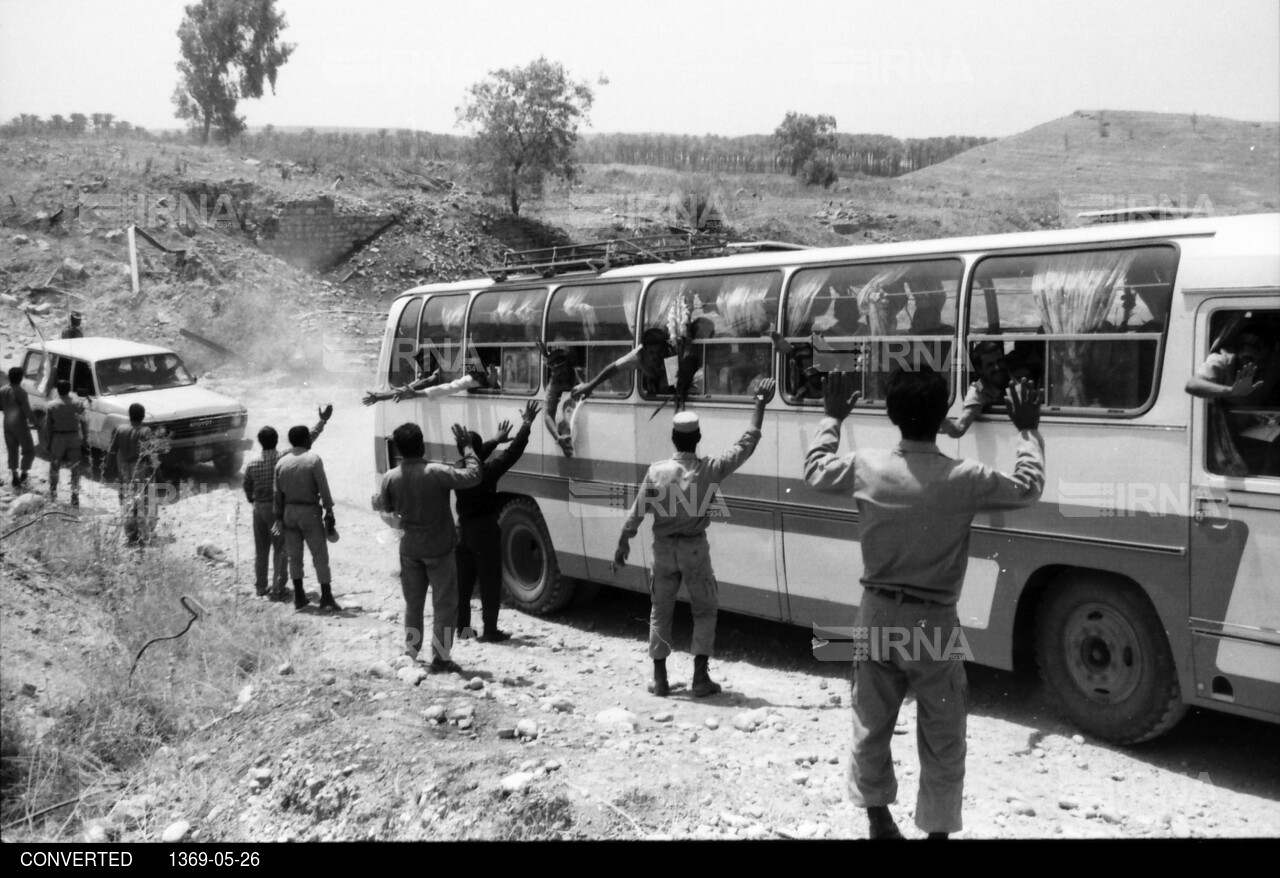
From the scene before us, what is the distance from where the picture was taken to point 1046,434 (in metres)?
6.18

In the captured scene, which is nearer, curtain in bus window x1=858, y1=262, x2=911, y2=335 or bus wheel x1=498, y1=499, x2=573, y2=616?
curtain in bus window x1=858, y1=262, x2=911, y2=335

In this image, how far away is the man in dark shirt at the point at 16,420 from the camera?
44.7ft

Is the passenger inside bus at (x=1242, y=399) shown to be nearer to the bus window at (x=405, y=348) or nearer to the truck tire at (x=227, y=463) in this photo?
the bus window at (x=405, y=348)

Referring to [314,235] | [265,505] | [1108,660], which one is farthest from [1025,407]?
[314,235]

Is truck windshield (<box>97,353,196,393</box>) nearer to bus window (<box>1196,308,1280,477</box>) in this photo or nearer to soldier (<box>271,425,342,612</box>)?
soldier (<box>271,425,342,612</box>)

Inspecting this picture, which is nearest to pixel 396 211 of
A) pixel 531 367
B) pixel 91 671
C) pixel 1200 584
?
pixel 531 367

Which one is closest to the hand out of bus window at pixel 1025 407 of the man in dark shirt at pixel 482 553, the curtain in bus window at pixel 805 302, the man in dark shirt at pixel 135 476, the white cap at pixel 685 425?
the white cap at pixel 685 425

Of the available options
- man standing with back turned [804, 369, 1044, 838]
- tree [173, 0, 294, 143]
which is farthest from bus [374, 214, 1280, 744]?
tree [173, 0, 294, 143]

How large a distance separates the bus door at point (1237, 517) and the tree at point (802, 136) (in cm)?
5544

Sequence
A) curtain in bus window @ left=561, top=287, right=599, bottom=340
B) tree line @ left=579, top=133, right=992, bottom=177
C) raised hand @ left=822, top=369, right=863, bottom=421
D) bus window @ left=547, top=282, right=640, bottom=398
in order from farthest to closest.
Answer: tree line @ left=579, top=133, right=992, bottom=177, curtain in bus window @ left=561, top=287, right=599, bottom=340, bus window @ left=547, top=282, right=640, bottom=398, raised hand @ left=822, top=369, right=863, bottom=421

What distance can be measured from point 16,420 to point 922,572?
42.5ft

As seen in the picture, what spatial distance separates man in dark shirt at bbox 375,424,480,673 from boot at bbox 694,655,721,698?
177 centimetres

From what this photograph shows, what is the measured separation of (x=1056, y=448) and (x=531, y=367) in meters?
5.08

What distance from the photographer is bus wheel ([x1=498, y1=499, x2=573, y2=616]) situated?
995cm
